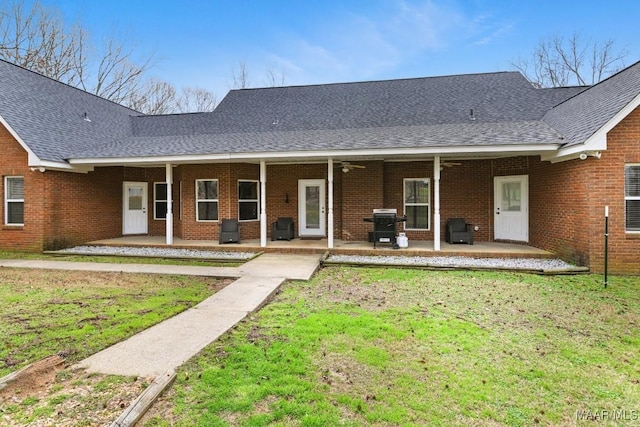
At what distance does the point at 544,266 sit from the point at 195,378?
8.27m

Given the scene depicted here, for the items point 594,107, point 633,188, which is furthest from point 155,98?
point 633,188

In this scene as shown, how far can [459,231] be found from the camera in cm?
1141

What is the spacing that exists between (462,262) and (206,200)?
8435 millimetres

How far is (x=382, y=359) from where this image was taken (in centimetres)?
384

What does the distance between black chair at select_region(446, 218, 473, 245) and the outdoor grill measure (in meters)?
2.09

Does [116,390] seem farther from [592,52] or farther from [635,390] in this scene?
[592,52]

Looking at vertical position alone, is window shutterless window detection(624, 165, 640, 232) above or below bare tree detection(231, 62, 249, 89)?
below

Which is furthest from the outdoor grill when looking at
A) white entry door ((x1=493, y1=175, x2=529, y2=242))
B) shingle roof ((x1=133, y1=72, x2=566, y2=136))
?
shingle roof ((x1=133, y1=72, x2=566, y2=136))

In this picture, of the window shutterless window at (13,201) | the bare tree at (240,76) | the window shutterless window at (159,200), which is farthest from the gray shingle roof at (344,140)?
the bare tree at (240,76)

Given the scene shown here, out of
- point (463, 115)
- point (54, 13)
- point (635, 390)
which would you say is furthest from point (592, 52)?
point (54, 13)

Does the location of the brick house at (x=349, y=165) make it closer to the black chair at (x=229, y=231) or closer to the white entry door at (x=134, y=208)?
the white entry door at (x=134, y=208)

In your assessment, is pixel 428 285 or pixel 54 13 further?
pixel 54 13

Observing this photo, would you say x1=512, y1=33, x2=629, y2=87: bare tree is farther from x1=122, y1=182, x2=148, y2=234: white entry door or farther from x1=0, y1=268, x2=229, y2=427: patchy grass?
x1=0, y1=268, x2=229, y2=427: patchy grass

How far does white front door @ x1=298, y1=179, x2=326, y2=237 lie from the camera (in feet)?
41.8
